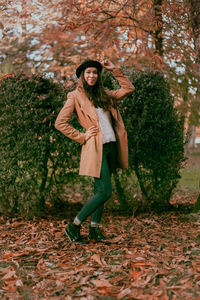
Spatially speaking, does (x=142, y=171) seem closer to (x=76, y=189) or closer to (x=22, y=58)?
(x=76, y=189)

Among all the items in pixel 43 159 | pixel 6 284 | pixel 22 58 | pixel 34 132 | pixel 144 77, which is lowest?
pixel 6 284

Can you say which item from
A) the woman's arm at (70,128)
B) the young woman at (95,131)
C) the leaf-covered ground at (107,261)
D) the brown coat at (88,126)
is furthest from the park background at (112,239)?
the woman's arm at (70,128)

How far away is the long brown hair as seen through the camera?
13.7 ft

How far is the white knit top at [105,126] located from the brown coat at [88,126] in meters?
0.07

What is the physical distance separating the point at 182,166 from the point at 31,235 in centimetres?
275

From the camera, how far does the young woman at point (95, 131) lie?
159 inches

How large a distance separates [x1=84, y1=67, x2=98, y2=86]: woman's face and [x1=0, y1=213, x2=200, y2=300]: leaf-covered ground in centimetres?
192

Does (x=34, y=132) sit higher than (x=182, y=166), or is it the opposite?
(x=34, y=132)

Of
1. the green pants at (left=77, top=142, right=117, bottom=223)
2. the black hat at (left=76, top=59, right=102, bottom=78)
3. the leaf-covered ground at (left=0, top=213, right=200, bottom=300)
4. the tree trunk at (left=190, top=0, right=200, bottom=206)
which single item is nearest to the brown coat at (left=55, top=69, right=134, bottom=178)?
the green pants at (left=77, top=142, right=117, bottom=223)

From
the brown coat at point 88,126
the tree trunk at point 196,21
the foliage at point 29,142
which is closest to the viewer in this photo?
the brown coat at point 88,126

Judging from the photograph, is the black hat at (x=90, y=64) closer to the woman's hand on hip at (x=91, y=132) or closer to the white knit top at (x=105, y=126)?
the white knit top at (x=105, y=126)

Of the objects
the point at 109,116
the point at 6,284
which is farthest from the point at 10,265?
the point at 109,116

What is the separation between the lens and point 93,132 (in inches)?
159

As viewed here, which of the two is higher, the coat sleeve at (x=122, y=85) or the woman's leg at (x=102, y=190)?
the coat sleeve at (x=122, y=85)
